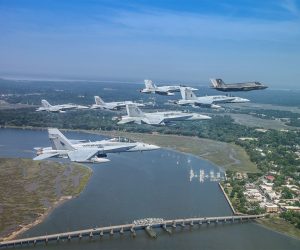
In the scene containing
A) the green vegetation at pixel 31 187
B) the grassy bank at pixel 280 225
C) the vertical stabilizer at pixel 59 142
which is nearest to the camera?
the vertical stabilizer at pixel 59 142

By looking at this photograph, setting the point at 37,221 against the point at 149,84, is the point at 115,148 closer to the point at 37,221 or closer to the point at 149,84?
the point at 37,221

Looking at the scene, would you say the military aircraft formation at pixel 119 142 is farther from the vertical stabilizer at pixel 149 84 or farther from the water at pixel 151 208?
the water at pixel 151 208

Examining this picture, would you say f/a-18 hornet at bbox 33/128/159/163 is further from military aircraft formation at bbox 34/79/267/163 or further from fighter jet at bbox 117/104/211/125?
fighter jet at bbox 117/104/211/125

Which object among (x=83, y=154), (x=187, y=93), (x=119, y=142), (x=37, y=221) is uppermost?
(x=187, y=93)

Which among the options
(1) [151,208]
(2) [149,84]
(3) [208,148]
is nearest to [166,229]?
(1) [151,208]

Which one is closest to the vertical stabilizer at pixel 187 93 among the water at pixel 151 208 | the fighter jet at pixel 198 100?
the fighter jet at pixel 198 100
